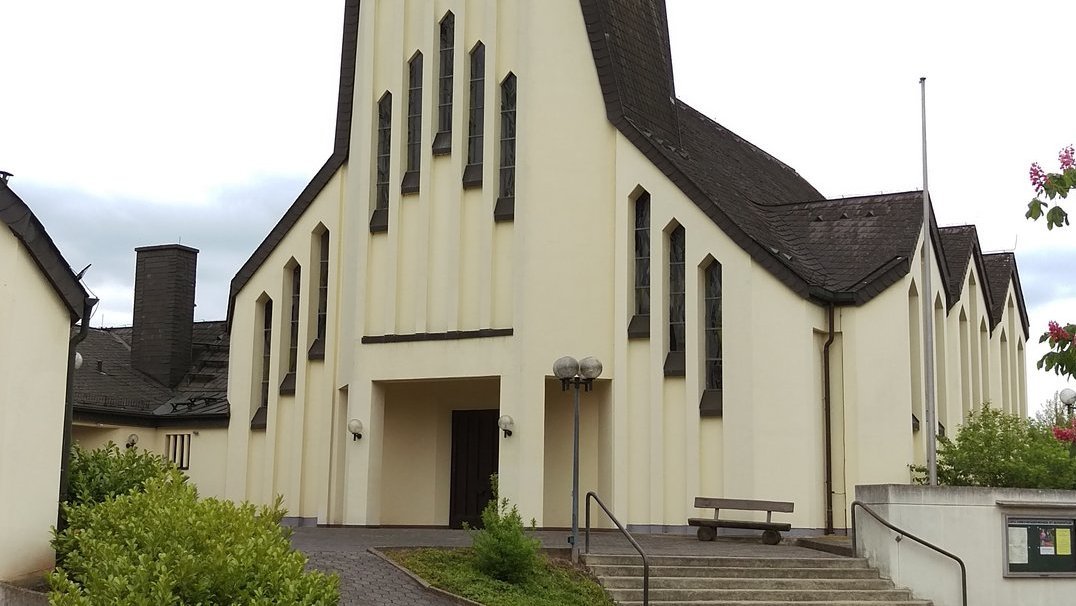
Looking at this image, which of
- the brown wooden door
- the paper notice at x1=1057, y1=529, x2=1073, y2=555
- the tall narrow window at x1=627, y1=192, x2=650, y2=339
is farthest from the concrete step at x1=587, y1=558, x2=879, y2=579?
the brown wooden door

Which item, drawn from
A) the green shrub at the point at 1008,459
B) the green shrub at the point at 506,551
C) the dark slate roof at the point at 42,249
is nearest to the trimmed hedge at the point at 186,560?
the dark slate roof at the point at 42,249

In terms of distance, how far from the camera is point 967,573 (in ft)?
59.1

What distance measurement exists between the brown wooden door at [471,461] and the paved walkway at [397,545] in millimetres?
2557

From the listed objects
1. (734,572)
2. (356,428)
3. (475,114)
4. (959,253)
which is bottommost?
(734,572)

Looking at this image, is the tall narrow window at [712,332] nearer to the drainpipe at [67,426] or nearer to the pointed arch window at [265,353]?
the pointed arch window at [265,353]

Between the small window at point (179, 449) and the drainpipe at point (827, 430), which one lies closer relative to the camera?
the drainpipe at point (827, 430)

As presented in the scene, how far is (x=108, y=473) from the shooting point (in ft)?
52.1

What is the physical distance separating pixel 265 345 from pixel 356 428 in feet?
16.3

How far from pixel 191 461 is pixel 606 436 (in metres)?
11.0

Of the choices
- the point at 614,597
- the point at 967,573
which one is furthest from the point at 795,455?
the point at 614,597

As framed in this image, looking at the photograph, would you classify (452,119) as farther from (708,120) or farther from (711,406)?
(708,120)

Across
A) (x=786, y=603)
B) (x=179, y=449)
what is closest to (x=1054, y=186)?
(x=786, y=603)

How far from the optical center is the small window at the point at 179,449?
1222 inches

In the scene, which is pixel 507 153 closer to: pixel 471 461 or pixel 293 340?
pixel 471 461
